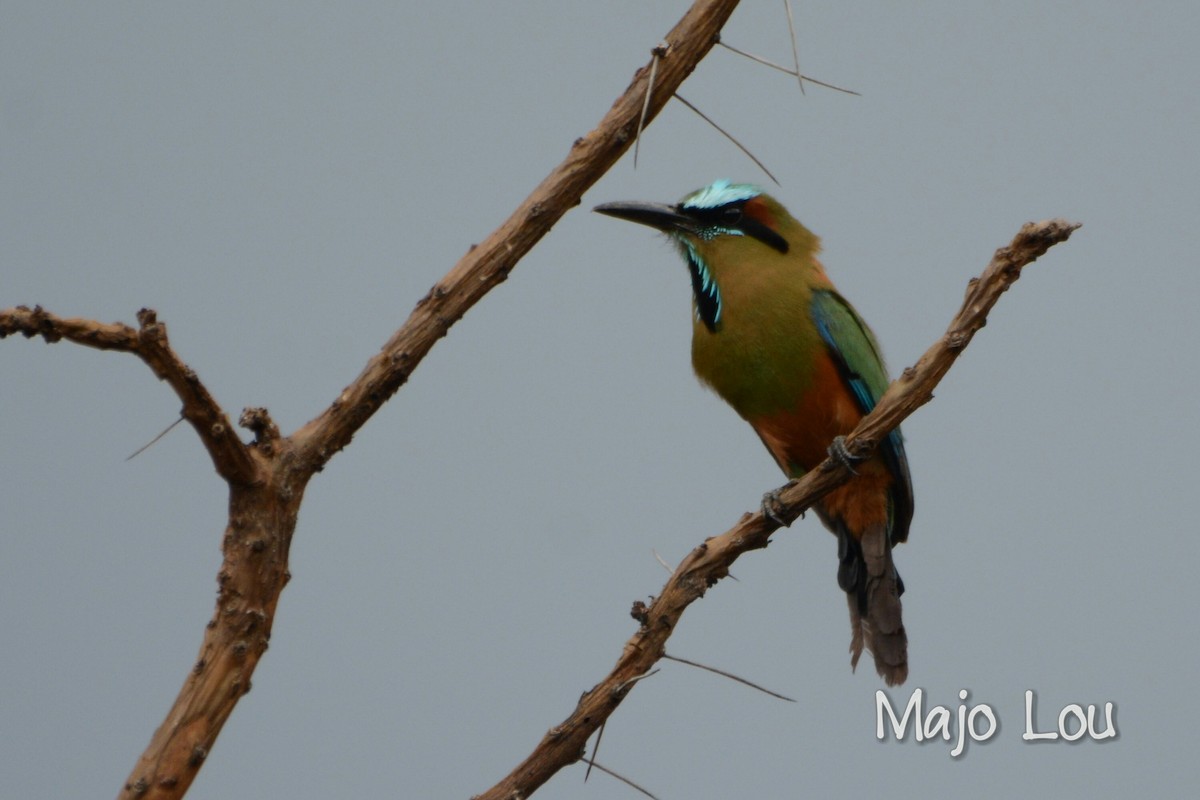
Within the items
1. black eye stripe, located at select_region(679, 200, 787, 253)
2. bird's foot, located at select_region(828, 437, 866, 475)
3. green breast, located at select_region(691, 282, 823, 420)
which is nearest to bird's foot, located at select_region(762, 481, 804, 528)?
bird's foot, located at select_region(828, 437, 866, 475)

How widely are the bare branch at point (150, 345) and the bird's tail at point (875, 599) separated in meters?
2.70

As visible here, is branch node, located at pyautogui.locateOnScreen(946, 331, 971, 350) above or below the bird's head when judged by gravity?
below

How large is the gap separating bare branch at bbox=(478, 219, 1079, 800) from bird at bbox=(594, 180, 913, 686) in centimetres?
104

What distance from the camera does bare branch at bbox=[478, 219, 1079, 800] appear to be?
10.0 ft

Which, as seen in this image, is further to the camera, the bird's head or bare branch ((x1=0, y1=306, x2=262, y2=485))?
the bird's head

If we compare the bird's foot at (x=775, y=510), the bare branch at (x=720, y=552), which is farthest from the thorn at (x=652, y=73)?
the bird's foot at (x=775, y=510)

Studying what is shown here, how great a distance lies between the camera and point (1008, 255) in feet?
10.0

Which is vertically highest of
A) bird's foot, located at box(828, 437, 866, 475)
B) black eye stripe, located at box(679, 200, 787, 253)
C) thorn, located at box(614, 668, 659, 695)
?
black eye stripe, located at box(679, 200, 787, 253)

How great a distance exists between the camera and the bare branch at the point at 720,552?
3062mm

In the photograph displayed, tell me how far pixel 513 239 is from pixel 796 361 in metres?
1.72

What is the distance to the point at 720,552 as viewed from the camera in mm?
3432

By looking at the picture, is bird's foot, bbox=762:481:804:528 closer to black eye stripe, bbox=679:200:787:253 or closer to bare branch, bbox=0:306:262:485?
black eye stripe, bbox=679:200:787:253

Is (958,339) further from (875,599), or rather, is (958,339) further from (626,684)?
(875,599)

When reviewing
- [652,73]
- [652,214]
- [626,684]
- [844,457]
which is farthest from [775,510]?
[652,214]
